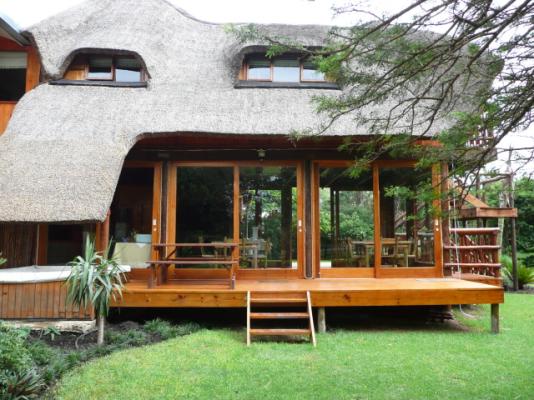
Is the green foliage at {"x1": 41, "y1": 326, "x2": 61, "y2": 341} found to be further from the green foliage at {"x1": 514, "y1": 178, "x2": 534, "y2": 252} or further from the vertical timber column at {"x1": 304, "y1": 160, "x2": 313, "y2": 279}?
the green foliage at {"x1": 514, "y1": 178, "x2": 534, "y2": 252}

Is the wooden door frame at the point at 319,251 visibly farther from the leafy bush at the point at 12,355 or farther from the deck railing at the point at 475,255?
the leafy bush at the point at 12,355

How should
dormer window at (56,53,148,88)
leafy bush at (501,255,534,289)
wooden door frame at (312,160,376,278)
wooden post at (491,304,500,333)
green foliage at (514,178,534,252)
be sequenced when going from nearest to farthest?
wooden post at (491,304,500,333) < wooden door frame at (312,160,376,278) < dormer window at (56,53,148,88) < leafy bush at (501,255,534,289) < green foliage at (514,178,534,252)

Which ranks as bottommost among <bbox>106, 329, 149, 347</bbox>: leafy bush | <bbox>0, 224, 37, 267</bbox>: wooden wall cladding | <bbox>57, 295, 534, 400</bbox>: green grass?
<bbox>57, 295, 534, 400</bbox>: green grass

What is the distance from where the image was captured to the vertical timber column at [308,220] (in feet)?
24.1

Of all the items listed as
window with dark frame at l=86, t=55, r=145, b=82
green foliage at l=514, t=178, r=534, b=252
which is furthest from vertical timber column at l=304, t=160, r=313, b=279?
green foliage at l=514, t=178, r=534, b=252

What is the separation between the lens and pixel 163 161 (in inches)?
296

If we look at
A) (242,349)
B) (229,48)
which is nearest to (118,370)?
(242,349)

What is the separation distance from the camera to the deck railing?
7.40m

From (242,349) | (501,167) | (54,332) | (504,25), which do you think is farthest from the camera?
(54,332)

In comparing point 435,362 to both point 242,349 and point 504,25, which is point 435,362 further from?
point 504,25

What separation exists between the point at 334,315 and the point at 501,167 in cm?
403

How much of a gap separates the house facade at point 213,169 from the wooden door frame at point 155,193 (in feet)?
0.08

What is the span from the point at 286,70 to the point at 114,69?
3.17 meters

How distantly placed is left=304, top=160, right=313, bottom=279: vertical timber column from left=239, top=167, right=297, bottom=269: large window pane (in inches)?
6.8
